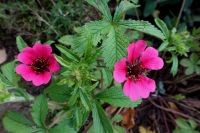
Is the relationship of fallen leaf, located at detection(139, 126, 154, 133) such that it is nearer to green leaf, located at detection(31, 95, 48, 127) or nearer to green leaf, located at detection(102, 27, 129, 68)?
green leaf, located at detection(31, 95, 48, 127)

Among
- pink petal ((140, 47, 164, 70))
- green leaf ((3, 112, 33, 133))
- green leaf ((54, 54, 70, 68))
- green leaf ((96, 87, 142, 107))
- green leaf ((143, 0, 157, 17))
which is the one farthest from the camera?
green leaf ((143, 0, 157, 17))

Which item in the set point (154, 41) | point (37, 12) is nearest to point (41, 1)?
point (37, 12)

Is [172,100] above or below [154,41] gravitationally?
below

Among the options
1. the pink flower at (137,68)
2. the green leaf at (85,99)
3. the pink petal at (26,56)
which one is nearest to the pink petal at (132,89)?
the pink flower at (137,68)

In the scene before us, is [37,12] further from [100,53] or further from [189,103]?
[189,103]

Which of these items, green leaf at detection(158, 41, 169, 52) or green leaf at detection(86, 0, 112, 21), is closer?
green leaf at detection(86, 0, 112, 21)

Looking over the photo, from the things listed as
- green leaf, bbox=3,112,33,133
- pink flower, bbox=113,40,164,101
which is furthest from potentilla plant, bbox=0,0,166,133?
green leaf, bbox=3,112,33,133

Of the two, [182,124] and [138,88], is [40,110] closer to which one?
[138,88]
